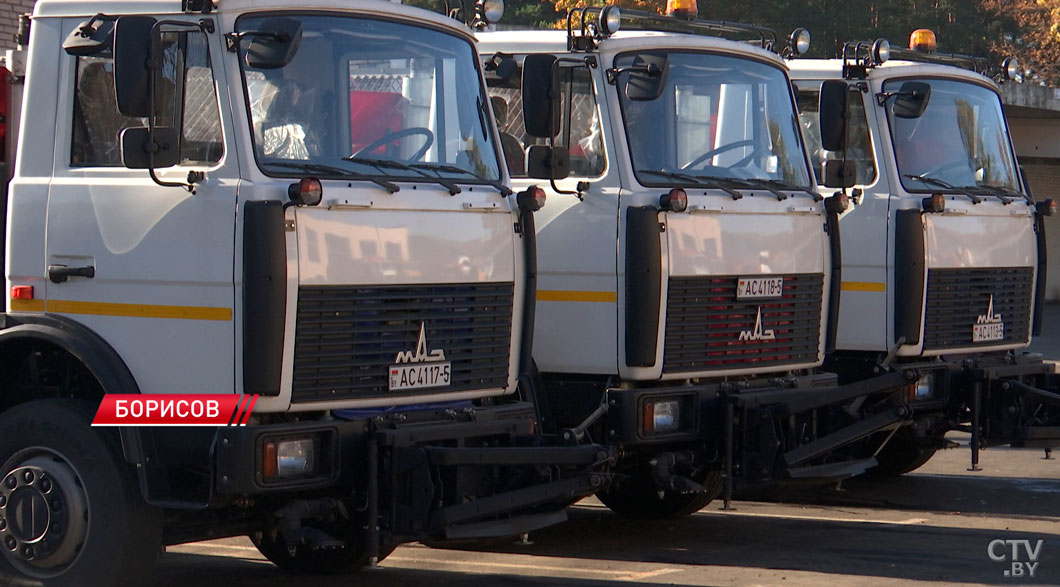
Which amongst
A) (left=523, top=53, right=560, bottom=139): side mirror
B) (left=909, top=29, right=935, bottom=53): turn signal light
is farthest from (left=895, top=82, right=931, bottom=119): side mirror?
(left=523, top=53, right=560, bottom=139): side mirror

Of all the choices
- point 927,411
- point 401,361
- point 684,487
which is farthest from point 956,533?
point 401,361

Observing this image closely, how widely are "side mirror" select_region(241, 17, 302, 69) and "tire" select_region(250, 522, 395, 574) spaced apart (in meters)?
2.38

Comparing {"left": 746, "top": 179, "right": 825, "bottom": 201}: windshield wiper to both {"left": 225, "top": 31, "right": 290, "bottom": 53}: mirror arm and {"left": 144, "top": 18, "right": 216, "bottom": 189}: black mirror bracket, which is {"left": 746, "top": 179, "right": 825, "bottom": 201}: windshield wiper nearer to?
{"left": 225, "top": 31, "right": 290, "bottom": 53}: mirror arm

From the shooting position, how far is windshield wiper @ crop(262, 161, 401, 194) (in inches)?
260

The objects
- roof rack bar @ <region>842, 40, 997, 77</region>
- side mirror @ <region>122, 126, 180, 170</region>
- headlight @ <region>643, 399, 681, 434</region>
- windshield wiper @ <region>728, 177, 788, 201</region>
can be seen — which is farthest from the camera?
roof rack bar @ <region>842, 40, 997, 77</region>

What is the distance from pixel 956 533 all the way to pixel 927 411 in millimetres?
1225

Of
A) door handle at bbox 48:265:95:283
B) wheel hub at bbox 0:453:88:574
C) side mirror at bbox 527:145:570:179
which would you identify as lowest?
wheel hub at bbox 0:453:88:574

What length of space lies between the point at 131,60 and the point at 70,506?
190 centimetres

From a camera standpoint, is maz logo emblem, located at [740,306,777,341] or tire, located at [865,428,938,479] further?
tire, located at [865,428,938,479]

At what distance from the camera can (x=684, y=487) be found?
8.57 meters

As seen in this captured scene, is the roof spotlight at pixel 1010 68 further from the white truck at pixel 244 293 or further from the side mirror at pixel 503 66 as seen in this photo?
the white truck at pixel 244 293

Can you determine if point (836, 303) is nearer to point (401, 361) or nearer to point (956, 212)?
point (956, 212)

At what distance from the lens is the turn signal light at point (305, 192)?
637 cm

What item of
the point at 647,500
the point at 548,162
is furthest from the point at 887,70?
the point at 548,162
